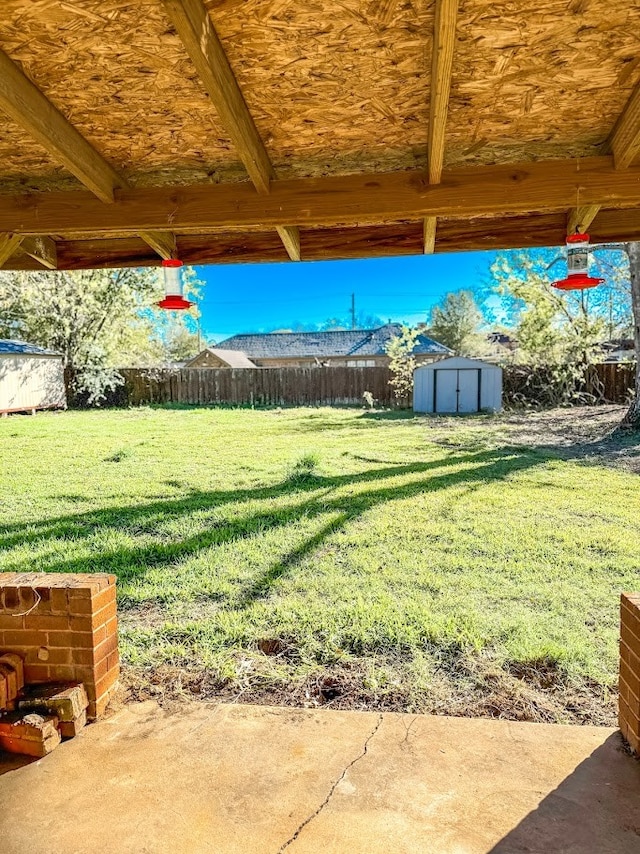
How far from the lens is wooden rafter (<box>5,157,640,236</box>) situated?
2266 millimetres

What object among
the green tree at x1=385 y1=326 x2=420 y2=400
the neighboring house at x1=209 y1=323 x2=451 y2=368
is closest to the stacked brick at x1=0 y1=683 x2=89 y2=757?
the green tree at x1=385 y1=326 x2=420 y2=400

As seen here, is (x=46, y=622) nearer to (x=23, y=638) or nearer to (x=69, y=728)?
(x=23, y=638)

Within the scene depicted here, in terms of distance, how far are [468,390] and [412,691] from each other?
41.3 ft

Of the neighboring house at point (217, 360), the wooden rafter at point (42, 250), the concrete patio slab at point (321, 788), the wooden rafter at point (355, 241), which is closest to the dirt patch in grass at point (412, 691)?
the concrete patio slab at point (321, 788)

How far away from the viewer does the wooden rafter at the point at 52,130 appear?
5.49 ft

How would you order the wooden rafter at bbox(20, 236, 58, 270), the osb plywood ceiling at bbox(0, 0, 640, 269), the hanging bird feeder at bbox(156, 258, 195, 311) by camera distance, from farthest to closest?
the wooden rafter at bbox(20, 236, 58, 270)
the hanging bird feeder at bbox(156, 258, 195, 311)
the osb plywood ceiling at bbox(0, 0, 640, 269)

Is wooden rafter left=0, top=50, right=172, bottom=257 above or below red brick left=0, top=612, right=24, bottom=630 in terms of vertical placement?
above

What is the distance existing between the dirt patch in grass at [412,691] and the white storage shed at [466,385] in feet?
40.0

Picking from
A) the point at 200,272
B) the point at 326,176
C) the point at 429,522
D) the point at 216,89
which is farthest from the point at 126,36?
the point at 200,272

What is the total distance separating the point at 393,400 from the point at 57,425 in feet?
31.9

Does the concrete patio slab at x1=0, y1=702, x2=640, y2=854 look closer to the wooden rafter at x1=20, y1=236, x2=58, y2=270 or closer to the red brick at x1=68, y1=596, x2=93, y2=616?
the red brick at x1=68, y1=596, x2=93, y2=616

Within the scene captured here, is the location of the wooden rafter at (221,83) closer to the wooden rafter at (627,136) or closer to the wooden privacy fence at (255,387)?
the wooden rafter at (627,136)

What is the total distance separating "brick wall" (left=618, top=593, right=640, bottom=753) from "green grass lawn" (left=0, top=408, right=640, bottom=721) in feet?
0.67

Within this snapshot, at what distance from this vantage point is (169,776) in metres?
1.64
